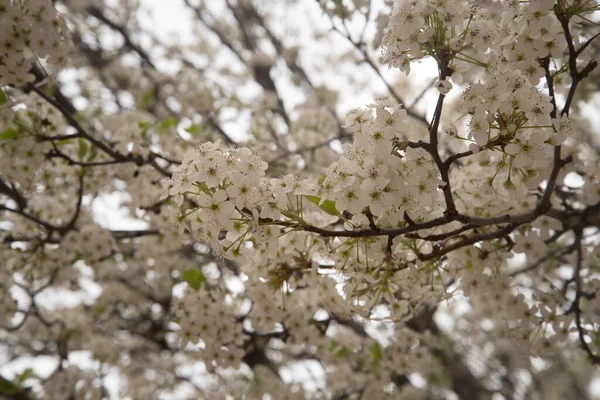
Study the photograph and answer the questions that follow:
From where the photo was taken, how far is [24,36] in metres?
2.68

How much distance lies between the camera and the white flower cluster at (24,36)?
8.54ft

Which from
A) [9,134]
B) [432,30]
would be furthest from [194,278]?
[432,30]

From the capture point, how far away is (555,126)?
167cm

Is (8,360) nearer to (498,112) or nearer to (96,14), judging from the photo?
(96,14)

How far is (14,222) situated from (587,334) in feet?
15.4

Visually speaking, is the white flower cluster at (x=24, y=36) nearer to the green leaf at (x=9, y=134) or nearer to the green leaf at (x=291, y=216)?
the green leaf at (x=9, y=134)

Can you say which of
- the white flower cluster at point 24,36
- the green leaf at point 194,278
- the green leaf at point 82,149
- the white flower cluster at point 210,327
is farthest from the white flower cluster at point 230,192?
the green leaf at point 82,149

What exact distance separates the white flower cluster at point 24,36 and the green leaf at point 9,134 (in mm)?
391

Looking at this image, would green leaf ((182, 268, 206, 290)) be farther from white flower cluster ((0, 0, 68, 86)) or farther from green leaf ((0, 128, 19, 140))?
white flower cluster ((0, 0, 68, 86))

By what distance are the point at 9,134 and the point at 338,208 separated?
8.29ft

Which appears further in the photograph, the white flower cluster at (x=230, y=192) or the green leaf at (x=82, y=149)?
the green leaf at (x=82, y=149)

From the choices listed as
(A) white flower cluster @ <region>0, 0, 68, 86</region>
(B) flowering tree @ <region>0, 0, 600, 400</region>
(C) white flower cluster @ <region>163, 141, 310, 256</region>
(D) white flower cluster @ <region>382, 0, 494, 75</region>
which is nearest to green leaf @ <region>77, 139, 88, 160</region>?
(B) flowering tree @ <region>0, 0, 600, 400</region>

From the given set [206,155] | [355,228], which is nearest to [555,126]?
[355,228]

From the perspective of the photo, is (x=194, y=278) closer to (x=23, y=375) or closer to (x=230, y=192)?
(x=230, y=192)
